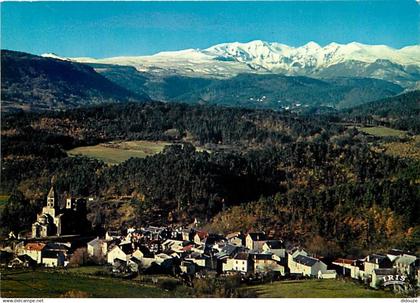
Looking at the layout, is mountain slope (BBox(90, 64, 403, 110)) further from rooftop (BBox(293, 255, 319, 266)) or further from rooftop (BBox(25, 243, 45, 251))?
rooftop (BBox(25, 243, 45, 251))

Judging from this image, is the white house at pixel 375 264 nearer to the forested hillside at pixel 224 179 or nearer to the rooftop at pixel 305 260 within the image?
the rooftop at pixel 305 260

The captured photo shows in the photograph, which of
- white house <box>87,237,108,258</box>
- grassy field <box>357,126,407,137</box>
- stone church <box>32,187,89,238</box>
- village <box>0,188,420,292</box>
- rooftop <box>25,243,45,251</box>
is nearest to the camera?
village <box>0,188,420,292</box>

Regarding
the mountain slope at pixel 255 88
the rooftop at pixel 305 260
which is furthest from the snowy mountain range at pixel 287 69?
the rooftop at pixel 305 260

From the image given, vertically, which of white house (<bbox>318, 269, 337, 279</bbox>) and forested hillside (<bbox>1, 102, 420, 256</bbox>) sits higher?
forested hillside (<bbox>1, 102, 420, 256</bbox>)

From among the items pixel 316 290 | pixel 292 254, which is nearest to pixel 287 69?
pixel 292 254

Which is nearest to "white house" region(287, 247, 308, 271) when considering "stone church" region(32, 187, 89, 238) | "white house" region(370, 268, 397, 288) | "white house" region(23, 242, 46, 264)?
"white house" region(370, 268, 397, 288)

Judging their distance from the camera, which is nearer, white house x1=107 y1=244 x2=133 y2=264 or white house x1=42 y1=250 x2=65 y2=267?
white house x1=42 y1=250 x2=65 y2=267
